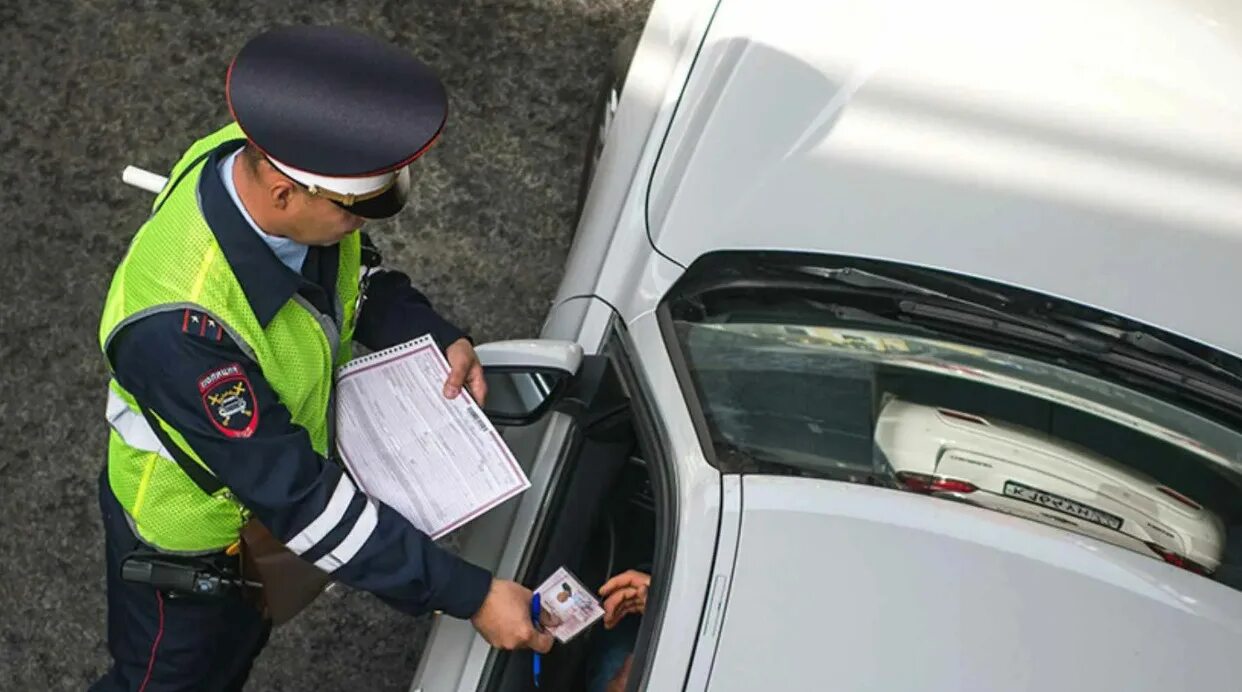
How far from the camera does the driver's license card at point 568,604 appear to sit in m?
1.79

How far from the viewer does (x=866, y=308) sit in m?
2.00

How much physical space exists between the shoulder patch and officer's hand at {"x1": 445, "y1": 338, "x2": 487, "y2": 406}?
437 millimetres

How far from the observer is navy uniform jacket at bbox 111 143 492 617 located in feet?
5.33

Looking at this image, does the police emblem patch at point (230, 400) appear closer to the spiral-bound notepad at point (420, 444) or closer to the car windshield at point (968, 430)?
the spiral-bound notepad at point (420, 444)

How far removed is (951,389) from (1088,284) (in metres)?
0.28

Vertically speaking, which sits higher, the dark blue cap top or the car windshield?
the dark blue cap top

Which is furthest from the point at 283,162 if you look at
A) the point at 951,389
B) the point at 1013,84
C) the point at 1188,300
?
the point at 1188,300

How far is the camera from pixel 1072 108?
2.03 meters

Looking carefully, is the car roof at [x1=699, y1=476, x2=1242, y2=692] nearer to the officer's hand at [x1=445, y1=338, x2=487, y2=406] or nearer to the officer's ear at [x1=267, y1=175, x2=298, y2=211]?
the officer's hand at [x1=445, y1=338, x2=487, y2=406]

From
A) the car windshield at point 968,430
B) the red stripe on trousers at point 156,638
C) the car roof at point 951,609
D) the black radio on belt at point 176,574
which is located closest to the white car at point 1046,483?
the car windshield at point 968,430

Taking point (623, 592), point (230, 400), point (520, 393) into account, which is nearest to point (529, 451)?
point (520, 393)

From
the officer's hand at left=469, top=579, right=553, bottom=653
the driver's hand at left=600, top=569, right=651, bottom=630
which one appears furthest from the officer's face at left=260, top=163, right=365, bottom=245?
the driver's hand at left=600, top=569, right=651, bottom=630

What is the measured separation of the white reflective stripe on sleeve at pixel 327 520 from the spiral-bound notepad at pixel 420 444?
5.5 inches

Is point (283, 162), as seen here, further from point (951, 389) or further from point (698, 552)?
point (951, 389)
